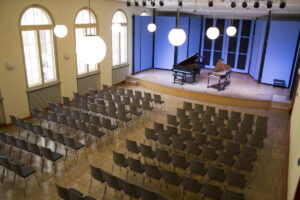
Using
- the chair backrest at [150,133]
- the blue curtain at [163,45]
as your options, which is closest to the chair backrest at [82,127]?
the chair backrest at [150,133]

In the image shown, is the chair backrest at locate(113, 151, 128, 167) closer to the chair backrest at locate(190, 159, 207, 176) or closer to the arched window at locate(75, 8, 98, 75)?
the chair backrest at locate(190, 159, 207, 176)

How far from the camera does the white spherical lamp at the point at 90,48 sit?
12.6 ft

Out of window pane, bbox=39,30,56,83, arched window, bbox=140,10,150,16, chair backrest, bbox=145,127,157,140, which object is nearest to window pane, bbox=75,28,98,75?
window pane, bbox=39,30,56,83

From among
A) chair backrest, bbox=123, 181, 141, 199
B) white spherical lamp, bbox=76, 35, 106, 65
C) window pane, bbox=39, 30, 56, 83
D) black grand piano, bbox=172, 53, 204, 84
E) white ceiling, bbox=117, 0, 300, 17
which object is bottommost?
chair backrest, bbox=123, 181, 141, 199

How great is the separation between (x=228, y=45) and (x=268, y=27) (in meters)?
3.43

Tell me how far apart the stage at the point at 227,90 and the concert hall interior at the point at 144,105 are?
2.0 inches

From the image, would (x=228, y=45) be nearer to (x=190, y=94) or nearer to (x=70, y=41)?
(x=190, y=94)

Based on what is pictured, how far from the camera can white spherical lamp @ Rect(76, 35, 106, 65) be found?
3844 millimetres

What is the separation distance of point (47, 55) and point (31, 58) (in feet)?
2.33

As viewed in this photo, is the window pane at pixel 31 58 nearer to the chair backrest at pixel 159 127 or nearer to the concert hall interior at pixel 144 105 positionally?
the concert hall interior at pixel 144 105

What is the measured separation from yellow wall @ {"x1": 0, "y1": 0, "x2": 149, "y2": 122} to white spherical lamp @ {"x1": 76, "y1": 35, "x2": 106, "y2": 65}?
5496mm

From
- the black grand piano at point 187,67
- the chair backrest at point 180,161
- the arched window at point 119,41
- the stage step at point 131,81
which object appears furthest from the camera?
the stage step at point 131,81

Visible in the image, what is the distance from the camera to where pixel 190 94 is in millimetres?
11906

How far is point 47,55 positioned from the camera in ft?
31.9
